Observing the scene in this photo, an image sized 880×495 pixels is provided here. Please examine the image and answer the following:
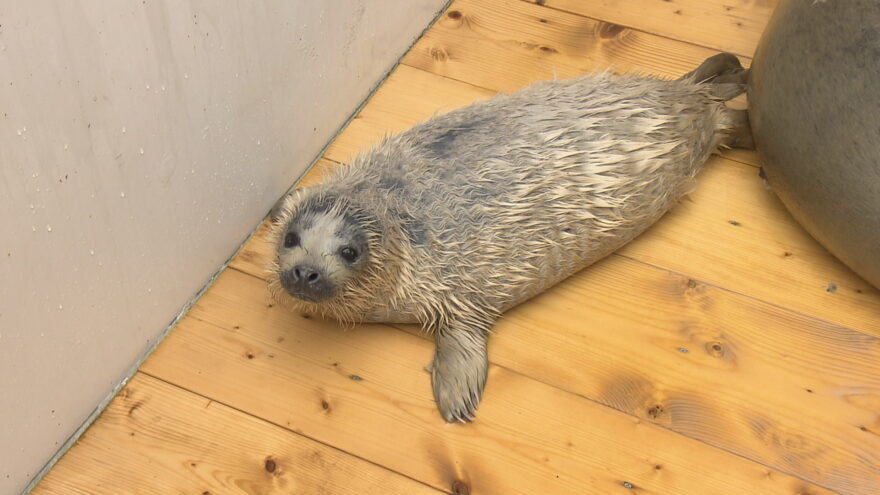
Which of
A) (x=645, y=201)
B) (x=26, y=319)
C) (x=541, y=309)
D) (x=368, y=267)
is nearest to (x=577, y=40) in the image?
(x=645, y=201)

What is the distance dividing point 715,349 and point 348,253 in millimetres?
651

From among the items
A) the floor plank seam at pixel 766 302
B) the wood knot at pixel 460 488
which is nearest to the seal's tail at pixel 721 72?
the floor plank seam at pixel 766 302

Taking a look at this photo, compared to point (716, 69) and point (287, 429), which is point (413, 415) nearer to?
point (287, 429)

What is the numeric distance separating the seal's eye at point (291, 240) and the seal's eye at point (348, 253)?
2.9 inches

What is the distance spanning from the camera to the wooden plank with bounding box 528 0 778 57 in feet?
6.67

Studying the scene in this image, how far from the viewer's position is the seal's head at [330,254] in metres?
1.39

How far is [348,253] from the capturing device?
140cm

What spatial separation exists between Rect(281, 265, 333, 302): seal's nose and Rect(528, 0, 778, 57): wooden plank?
104 cm

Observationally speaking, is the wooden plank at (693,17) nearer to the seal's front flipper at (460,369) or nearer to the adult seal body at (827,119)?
the adult seal body at (827,119)

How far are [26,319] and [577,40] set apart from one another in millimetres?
1308

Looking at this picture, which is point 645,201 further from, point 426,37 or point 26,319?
point 26,319

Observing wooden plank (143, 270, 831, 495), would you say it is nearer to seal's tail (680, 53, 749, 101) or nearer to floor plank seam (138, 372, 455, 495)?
floor plank seam (138, 372, 455, 495)

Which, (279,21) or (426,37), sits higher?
(279,21)

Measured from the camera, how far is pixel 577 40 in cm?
204
